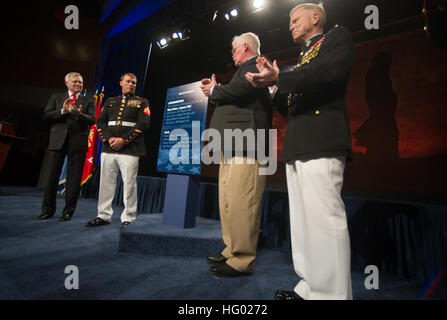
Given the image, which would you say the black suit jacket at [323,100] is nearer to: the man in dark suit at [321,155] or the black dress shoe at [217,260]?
the man in dark suit at [321,155]

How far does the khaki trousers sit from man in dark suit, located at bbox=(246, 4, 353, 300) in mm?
346

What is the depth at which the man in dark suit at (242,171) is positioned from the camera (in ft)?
4.66

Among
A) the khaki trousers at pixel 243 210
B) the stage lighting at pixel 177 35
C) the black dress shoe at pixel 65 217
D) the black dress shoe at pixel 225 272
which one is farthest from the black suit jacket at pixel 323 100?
the stage lighting at pixel 177 35

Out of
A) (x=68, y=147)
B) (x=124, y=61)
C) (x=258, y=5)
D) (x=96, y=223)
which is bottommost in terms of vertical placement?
→ (x=96, y=223)

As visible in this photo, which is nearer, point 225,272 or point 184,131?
point 225,272

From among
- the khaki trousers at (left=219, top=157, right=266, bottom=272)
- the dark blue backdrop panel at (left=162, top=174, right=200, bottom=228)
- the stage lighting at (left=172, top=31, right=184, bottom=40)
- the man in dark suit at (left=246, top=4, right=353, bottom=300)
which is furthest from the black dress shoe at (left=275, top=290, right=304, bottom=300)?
the stage lighting at (left=172, top=31, right=184, bottom=40)

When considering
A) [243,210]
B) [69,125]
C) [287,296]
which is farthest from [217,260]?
[69,125]

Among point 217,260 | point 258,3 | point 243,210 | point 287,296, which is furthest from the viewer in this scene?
point 258,3

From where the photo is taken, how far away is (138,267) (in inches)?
61.0

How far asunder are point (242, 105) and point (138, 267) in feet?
4.63

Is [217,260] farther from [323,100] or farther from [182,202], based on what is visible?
[323,100]
